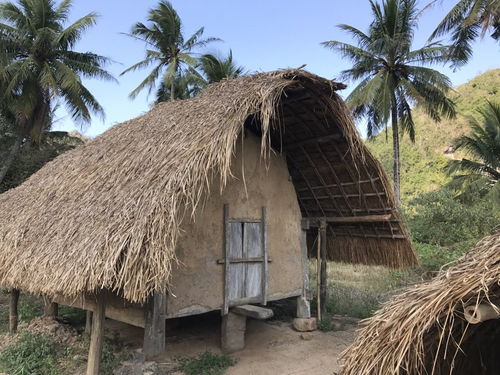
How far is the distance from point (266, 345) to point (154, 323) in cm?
228

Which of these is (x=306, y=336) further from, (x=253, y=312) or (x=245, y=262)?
(x=245, y=262)

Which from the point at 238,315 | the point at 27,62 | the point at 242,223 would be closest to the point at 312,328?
the point at 238,315

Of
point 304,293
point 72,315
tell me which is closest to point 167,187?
point 304,293

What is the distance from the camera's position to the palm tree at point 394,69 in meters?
17.1

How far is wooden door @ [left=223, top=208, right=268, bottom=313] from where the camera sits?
21.5ft

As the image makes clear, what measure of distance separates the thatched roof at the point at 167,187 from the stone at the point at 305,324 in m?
1.76

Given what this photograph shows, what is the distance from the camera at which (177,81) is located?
74.0 feet

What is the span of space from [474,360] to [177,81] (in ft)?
68.8

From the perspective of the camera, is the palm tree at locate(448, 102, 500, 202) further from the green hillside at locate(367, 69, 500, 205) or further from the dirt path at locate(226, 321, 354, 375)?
the dirt path at locate(226, 321, 354, 375)

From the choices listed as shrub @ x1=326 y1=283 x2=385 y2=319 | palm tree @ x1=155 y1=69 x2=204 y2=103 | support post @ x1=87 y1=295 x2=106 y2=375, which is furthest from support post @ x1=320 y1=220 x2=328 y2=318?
palm tree @ x1=155 y1=69 x2=204 y2=103

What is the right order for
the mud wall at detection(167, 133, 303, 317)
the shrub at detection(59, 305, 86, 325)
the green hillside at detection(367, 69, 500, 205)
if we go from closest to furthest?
the mud wall at detection(167, 133, 303, 317) < the shrub at detection(59, 305, 86, 325) < the green hillside at detection(367, 69, 500, 205)

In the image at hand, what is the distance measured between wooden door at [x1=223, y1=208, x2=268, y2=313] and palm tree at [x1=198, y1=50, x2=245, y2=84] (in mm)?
15793

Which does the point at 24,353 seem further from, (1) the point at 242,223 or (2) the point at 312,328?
(2) the point at 312,328

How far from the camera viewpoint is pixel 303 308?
25.6 ft
